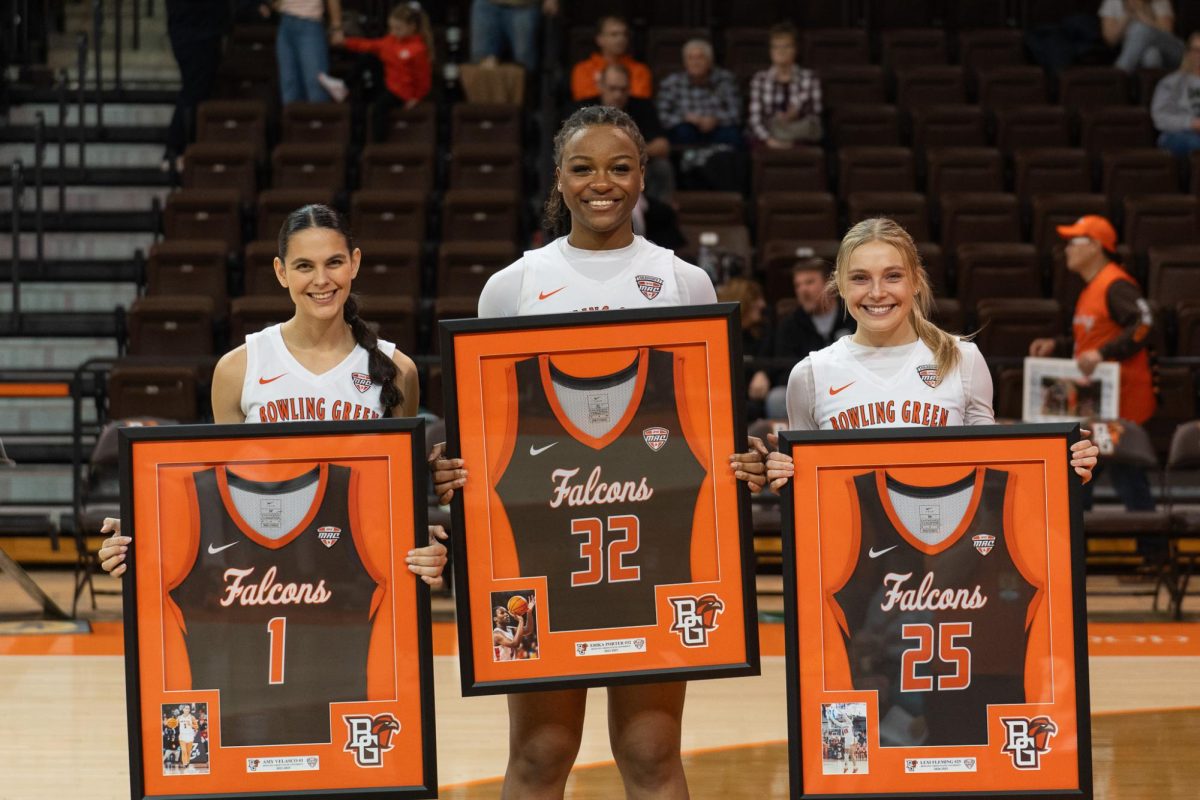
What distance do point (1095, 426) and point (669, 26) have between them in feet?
19.9

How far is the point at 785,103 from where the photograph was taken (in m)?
10.6

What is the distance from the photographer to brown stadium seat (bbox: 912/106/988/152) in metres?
10.7

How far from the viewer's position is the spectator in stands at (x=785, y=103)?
1050 cm

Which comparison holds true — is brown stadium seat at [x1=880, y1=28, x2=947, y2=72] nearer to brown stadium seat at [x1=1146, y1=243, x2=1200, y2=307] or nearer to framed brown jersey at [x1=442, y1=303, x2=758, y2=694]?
brown stadium seat at [x1=1146, y1=243, x2=1200, y2=307]

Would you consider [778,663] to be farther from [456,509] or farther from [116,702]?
[456,509]

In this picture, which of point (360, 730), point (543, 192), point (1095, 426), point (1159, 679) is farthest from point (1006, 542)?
point (543, 192)

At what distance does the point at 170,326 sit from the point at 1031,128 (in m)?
5.58

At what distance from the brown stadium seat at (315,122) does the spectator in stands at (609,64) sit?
1.47 m

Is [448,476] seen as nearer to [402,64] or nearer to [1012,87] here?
[402,64]

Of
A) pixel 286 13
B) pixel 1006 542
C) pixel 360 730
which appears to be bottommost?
pixel 360 730

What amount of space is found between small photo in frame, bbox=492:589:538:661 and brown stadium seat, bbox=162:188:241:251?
671cm

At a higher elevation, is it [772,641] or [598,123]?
[598,123]

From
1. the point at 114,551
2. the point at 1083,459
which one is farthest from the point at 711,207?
the point at 114,551

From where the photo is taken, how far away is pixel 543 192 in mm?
10008
